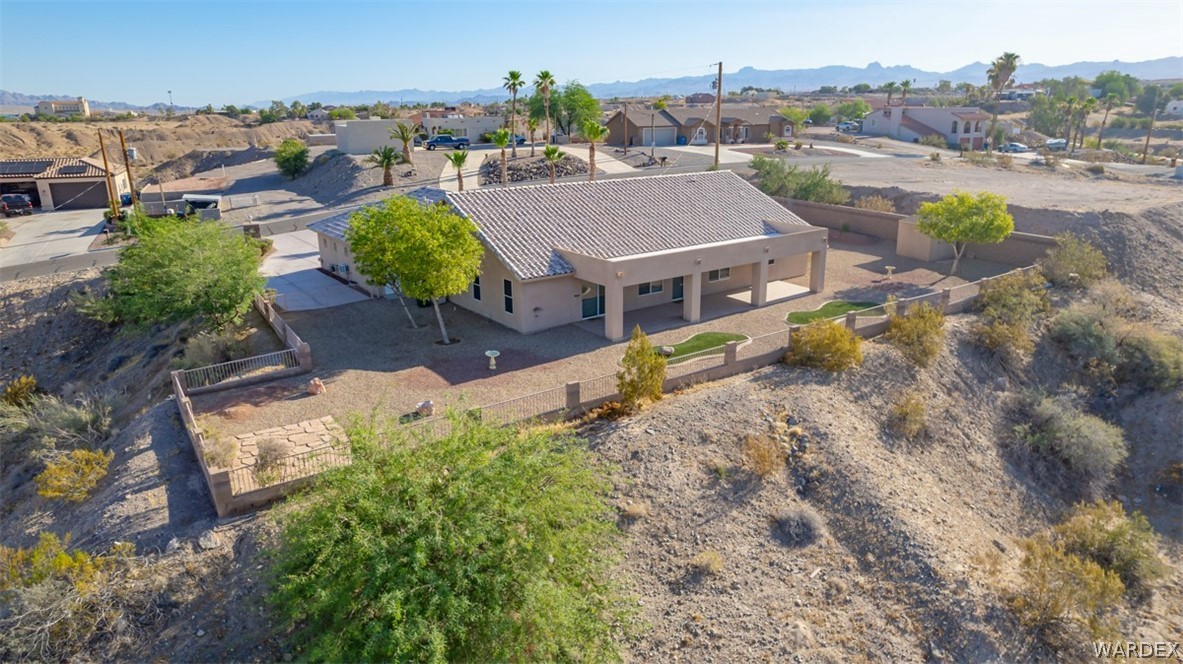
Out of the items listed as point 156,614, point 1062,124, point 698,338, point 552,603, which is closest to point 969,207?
point 698,338

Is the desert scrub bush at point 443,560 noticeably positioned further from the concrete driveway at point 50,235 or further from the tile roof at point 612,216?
the concrete driveway at point 50,235

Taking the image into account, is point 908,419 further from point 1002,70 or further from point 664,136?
point 1002,70

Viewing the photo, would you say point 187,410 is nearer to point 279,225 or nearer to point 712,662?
point 712,662

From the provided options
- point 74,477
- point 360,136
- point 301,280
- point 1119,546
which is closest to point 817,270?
point 1119,546

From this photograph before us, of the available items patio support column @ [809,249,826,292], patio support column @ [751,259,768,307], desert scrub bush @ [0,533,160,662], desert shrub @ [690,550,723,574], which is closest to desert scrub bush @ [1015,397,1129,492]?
patio support column @ [809,249,826,292]

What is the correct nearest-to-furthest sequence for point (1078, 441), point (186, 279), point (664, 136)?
point (1078, 441) < point (186, 279) < point (664, 136)

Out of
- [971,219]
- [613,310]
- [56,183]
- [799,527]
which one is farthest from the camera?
[56,183]
